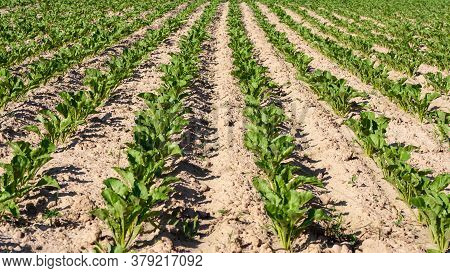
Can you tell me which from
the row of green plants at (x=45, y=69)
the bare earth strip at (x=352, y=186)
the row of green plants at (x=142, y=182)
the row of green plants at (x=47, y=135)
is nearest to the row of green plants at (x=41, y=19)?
the row of green plants at (x=45, y=69)

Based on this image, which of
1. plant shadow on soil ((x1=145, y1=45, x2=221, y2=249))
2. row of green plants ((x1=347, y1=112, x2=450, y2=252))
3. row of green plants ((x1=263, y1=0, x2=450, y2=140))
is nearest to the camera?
row of green plants ((x1=347, y1=112, x2=450, y2=252))

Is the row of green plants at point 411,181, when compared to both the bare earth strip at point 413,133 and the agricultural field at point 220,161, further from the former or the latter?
the bare earth strip at point 413,133

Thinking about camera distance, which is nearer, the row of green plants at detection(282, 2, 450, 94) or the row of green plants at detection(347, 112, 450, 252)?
the row of green plants at detection(347, 112, 450, 252)

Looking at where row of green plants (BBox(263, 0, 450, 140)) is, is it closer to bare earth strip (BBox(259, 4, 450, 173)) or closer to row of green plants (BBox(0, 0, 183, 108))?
bare earth strip (BBox(259, 4, 450, 173))

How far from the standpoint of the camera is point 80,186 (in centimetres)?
534

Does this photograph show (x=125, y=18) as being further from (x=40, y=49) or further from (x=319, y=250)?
(x=319, y=250)

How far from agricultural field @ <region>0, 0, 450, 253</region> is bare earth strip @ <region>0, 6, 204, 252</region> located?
0.8 inches

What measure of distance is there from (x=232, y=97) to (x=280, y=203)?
5.66m

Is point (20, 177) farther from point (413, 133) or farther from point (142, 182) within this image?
point (413, 133)

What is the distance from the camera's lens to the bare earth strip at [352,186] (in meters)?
4.48

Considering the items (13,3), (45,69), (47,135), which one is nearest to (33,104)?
(45,69)

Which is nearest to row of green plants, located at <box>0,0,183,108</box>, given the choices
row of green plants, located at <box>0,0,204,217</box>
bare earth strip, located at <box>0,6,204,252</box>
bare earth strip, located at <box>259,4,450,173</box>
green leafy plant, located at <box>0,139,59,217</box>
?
row of green plants, located at <box>0,0,204,217</box>

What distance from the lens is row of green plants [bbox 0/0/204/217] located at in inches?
186

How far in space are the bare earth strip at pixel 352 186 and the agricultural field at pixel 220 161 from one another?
0.02 meters
